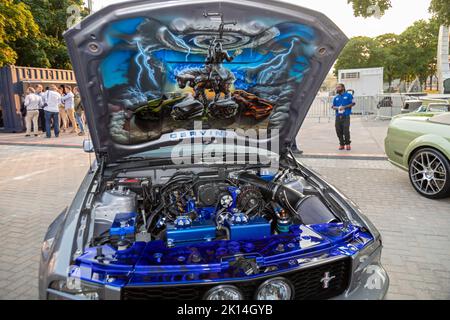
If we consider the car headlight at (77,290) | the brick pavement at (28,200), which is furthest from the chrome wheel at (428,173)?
the brick pavement at (28,200)

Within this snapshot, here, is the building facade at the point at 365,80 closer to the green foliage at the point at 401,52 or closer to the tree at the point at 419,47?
the green foliage at the point at 401,52

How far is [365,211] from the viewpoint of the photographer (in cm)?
485

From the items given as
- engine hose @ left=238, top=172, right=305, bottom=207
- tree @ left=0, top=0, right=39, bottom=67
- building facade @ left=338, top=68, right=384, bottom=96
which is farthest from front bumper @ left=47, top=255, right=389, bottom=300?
building facade @ left=338, top=68, right=384, bottom=96

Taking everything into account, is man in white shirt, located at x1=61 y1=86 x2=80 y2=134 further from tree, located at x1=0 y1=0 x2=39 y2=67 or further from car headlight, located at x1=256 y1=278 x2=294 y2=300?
car headlight, located at x1=256 y1=278 x2=294 y2=300

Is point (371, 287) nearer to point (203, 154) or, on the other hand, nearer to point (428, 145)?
point (203, 154)

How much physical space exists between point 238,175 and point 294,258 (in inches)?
53.4

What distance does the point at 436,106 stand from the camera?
866 cm

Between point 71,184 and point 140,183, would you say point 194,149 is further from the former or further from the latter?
point 71,184

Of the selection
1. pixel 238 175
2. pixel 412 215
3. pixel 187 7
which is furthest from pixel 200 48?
pixel 412 215

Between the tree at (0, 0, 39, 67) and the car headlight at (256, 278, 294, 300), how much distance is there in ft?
45.6

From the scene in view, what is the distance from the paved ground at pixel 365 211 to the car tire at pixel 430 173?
14 cm

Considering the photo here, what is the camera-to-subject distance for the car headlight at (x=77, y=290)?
1.83 metres

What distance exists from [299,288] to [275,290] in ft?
0.53

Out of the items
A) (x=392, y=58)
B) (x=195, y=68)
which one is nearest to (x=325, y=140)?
(x=195, y=68)
